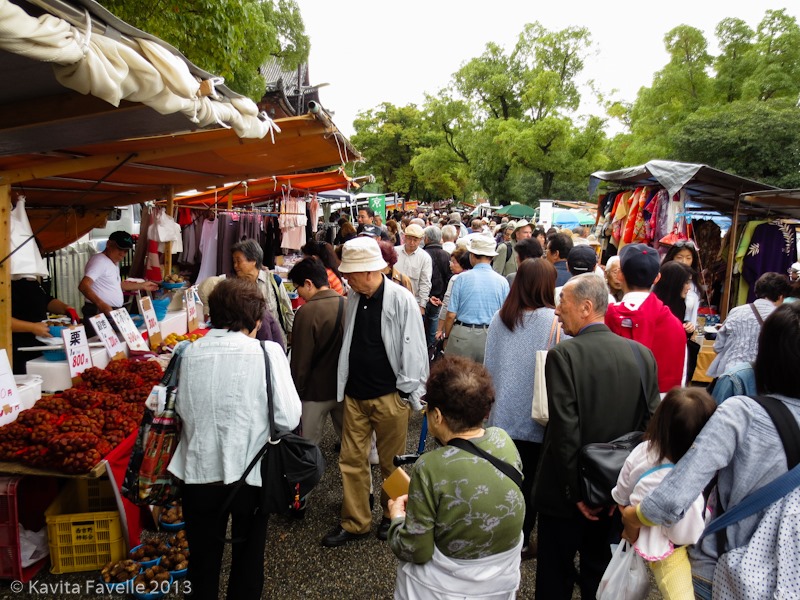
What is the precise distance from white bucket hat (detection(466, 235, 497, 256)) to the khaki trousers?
6.11ft

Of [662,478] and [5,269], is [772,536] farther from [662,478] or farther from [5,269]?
[5,269]

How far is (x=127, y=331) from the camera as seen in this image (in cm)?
455

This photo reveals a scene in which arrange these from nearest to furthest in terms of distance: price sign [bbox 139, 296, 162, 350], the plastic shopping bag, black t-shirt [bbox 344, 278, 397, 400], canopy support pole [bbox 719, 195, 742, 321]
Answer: the plastic shopping bag, black t-shirt [bbox 344, 278, 397, 400], price sign [bbox 139, 296, 162, 350], canopy support pole [bbox 719, 195, 742, 321]

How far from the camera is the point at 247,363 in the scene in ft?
7.84

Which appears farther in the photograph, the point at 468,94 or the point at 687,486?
the point at 468,94

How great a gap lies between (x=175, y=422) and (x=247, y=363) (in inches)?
18.0

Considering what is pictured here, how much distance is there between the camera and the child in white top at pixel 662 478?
1875 mm

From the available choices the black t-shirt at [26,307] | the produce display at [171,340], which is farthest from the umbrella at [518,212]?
the black t-shirt at [26,307]

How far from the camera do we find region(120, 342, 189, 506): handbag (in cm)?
241

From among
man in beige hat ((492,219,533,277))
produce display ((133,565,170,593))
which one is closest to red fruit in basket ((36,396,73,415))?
produce display ((133,565,170,593))

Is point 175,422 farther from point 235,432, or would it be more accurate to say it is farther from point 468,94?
point 468,94

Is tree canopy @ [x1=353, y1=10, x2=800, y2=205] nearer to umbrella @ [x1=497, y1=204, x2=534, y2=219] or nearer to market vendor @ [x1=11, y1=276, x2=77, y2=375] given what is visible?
umbrella @ [x1=497, y1=204, x2=534, y2=219]

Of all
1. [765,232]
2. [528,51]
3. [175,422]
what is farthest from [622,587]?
[528,51]

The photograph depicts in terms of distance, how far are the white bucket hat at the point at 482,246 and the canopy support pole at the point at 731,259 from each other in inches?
164
